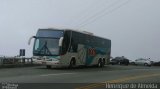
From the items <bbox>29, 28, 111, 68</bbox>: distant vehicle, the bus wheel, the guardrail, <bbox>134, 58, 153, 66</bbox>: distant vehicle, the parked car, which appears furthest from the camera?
<bbox>134, 58, 153, 66</bbox>: distant vehicle

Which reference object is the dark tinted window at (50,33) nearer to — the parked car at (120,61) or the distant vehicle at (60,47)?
the distant vehicle at (60,47)

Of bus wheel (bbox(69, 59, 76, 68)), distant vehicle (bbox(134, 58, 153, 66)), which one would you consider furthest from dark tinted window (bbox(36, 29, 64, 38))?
distant vehicle (bbox(134, 58, 153, 66))

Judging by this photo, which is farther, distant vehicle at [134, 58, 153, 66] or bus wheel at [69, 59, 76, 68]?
distant vehicle at [134, 58, 153, 66]

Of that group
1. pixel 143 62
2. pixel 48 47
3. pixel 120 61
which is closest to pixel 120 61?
pixel 120 61

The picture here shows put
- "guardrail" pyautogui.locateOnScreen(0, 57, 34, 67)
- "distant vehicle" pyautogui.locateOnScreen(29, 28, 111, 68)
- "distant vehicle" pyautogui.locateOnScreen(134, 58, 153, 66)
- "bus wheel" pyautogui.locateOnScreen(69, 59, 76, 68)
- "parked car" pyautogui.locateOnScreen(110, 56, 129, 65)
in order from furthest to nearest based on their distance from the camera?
"distant vehicle" pyautogui.locateOnScreen(134, 58, 153, 66) → "parked car" pyautogui.locateOnScreen(110, 56, 129, 65) → "guardrail" pyautogui.locateOnScreen(0, 57, 34, 67) → "bus wheel" pyautogui.locateOnScreen(69, 59, 76, 68) → "distant vehicle" pyautogui.locateOnScreen(29, 28, 111, 68)

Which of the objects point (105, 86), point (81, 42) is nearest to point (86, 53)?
point (81, 42)

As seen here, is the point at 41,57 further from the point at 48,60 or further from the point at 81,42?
the point at 81,42

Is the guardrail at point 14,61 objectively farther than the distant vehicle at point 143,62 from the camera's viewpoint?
No

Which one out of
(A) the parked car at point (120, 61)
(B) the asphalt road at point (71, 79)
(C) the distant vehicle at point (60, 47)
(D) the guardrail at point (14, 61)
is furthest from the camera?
(A) the parked car at point (120, 61)

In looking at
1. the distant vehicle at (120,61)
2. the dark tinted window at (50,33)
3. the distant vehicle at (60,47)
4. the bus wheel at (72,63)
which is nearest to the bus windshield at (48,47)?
the distant vehicle at (60,47)

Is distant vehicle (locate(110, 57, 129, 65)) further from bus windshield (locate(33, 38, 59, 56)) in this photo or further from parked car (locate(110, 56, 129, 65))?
bus windshield (locate(33, 38, 59, 56))

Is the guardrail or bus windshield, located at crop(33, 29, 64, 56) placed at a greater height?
bus windshield, located at crop(33, 29, 64, 56)

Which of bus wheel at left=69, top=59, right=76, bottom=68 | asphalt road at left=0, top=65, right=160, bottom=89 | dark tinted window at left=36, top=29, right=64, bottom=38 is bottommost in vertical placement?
asphalt road at left=0, top=65, right=160, bottom=89

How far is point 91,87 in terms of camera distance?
2198cm
